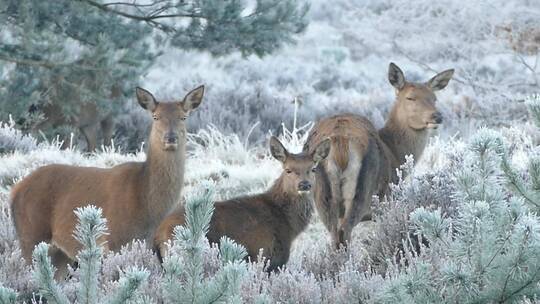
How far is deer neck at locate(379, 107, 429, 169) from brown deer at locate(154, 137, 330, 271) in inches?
80.6

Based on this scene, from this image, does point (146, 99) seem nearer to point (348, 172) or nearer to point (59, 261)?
point (59, 261)

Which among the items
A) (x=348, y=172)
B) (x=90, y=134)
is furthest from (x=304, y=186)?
(x=90, y=134)

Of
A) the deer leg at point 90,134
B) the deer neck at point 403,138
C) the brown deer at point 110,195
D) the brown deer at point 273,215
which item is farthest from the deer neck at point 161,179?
the deer leg at point 90,134

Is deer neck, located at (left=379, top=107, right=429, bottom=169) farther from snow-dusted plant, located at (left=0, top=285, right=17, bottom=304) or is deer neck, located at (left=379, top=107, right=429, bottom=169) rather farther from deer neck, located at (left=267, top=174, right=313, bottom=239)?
snow-dusted plant, located at (left=0, top=285, right=17, bottom=304)

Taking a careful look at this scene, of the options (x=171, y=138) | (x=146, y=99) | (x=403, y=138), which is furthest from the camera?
(x=403, y=138)

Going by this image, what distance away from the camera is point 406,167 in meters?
7.77

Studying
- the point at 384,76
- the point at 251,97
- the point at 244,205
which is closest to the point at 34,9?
the point at 244,205

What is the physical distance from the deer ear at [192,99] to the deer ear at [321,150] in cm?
119

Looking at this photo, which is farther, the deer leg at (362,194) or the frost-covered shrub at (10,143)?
the frost-covered shrub at (10,143)

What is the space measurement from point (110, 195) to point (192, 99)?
4.00 feet

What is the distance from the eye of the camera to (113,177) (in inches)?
288

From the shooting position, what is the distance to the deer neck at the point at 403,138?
9.32 metres

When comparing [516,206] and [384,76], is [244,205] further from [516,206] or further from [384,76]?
[384,76]

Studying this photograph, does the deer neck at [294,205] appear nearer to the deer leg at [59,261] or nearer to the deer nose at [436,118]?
the deer leg at [59,261]
